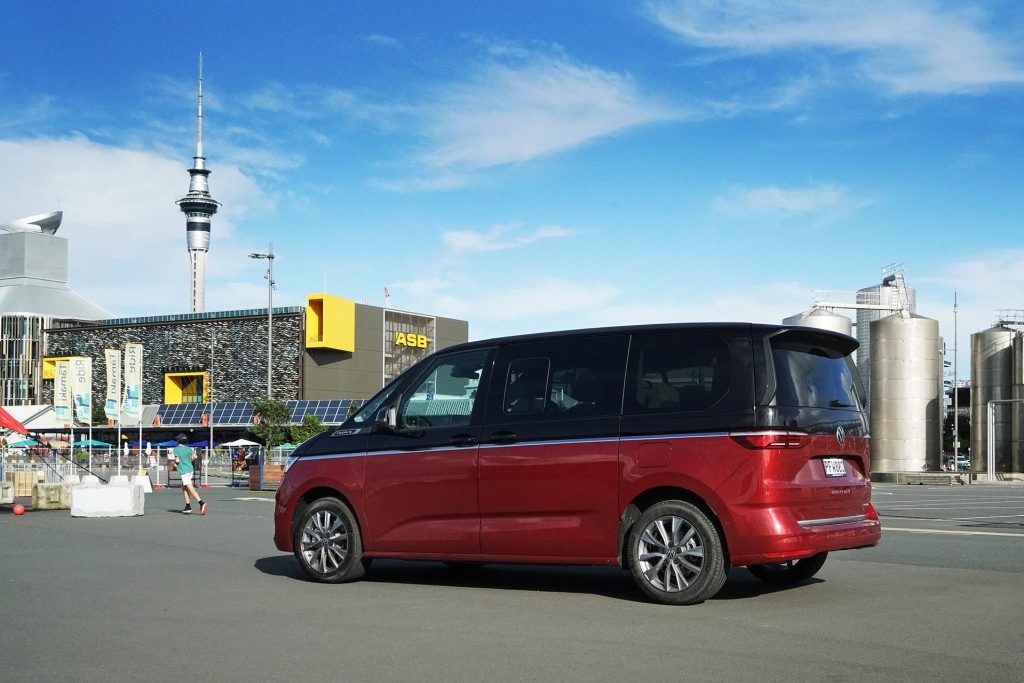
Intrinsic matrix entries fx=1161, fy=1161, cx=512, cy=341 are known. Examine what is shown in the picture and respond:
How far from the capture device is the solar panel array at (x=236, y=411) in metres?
97.6

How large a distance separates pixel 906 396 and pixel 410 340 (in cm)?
6072

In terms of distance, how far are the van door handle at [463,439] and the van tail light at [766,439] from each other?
7.21 ft

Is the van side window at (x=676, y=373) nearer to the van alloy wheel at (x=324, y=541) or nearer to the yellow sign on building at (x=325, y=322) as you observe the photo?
the van alloy wheel at (x=324, y=541)

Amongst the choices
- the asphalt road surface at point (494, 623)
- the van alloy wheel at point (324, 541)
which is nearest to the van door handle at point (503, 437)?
the asphalt road surface at point (494, 623)

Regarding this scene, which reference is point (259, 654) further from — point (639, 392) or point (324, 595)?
point (639, 392)

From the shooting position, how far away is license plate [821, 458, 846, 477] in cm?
848

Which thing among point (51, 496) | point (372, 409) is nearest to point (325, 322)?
point (51, 496)

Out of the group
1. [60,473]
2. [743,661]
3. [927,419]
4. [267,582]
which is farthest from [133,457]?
[743,661]

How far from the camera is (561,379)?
912 cm

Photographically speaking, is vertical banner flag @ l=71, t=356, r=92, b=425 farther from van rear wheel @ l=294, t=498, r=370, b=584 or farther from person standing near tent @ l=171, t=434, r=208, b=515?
van rear wheel @ l=294, t=498, r=370, b=584

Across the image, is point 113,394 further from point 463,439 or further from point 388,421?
point 463,439

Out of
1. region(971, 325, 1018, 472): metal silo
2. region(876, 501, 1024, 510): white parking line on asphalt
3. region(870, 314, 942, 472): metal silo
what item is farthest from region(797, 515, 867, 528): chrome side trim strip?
region(971, 325, 1018, 472): metal silo

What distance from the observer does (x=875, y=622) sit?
24.5 ft

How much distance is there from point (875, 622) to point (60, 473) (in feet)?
88.5
